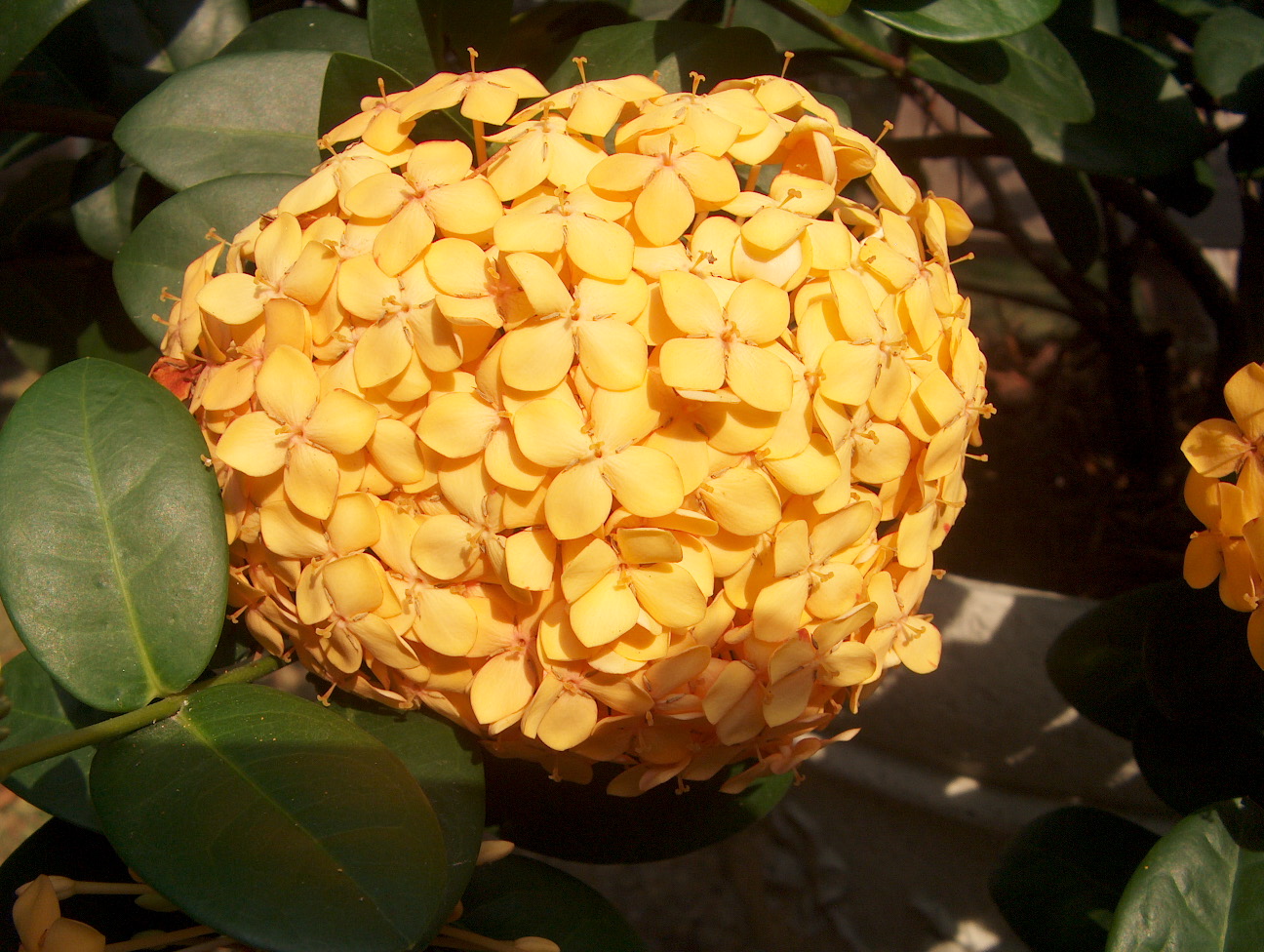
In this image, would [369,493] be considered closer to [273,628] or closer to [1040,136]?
[273,628]

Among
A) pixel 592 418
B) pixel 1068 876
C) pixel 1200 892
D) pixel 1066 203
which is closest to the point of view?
pixel 592 418

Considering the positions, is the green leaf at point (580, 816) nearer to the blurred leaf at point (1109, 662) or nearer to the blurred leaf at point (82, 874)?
the blurred leaf at point (82, 874)

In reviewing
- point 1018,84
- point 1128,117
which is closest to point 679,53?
point 1018,84

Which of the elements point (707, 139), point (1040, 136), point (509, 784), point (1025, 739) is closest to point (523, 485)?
point (707, 139)

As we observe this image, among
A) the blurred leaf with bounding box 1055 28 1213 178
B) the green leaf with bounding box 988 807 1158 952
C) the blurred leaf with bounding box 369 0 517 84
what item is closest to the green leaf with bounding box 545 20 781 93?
the blurred leaf with bounding box 369 0 517 84

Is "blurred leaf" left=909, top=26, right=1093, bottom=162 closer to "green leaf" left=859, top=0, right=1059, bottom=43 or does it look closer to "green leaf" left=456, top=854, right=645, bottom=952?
"green leaf" left=859, top=0, right=1059, bottom=43

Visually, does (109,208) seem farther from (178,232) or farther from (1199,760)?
(1199,760)
